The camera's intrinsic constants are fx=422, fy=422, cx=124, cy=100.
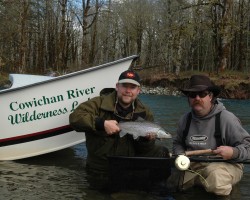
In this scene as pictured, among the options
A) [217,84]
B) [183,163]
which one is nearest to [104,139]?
[183,163]

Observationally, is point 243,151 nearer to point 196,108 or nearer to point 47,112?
point 196,108

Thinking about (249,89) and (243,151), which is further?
(249,89)

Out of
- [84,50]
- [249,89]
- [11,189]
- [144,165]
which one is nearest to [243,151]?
[144,165]

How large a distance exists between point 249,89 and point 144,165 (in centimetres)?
2162

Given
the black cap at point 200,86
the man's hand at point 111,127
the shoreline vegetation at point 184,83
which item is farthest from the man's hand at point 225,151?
the shoreline vegetation at point 184,83

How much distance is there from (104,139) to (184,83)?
872 inches

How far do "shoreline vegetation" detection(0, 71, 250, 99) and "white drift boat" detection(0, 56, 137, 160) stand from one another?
16293 millimetres

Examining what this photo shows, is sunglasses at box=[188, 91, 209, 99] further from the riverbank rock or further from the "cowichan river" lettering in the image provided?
the riverbank rock

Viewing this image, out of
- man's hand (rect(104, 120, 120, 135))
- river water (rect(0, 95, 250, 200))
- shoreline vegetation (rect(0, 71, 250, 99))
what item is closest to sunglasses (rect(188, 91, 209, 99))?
man's hand (rect(104, 120, 120, 135))

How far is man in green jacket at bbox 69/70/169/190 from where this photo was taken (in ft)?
16.4

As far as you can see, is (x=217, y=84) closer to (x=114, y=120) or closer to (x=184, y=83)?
(x=184, y=83)

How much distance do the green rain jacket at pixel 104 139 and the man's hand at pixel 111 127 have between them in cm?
22

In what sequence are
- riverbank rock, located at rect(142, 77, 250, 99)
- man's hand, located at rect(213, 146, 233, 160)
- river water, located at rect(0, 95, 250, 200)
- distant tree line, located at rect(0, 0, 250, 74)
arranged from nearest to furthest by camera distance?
man's hand, located at rect(213, 146, 233, 160) → river water, located at rect(0, 95, 250, 200) → riverbank rock, located at rect(142, 77, 250, 99) → distant tree line, located at rect(0, 0, 250, 74)

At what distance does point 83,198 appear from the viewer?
4832mm
